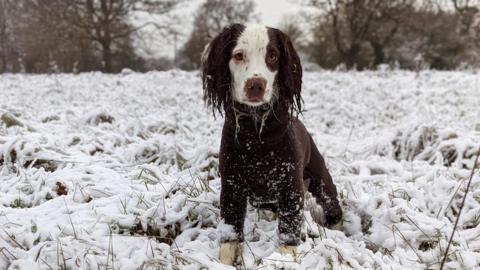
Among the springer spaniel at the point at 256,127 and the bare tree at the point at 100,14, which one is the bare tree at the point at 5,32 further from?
the springer spaniel at the point at 256,127

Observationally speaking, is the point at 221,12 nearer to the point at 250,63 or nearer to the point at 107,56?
the point at 107,56

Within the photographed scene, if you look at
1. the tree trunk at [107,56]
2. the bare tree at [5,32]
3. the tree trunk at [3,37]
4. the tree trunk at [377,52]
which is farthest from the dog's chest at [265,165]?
the tree trunk at [3,37]

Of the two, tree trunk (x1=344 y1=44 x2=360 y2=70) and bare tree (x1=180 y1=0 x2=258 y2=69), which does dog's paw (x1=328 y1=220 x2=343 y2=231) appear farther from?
bare tree (x1=180 y1=0 x2=258 y2=69)

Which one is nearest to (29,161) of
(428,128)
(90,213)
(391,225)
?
(90,213)

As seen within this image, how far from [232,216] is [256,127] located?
0.62 meters

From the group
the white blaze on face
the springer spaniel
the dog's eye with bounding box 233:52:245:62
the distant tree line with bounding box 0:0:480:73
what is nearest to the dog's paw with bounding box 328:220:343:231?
the springer spaniel

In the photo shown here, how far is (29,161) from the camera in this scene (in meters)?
4.28

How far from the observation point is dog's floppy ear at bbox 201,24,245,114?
2820 mm

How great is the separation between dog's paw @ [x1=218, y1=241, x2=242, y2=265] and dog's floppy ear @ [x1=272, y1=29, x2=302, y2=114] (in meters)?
0.92

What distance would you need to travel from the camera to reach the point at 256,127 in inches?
109

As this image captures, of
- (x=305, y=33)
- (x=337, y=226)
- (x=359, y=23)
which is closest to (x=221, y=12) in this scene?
(x=305, y=33)

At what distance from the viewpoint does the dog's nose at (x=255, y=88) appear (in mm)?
2594

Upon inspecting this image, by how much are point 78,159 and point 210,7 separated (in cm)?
3756

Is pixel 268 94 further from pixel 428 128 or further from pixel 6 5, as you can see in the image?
pixel 6 5
